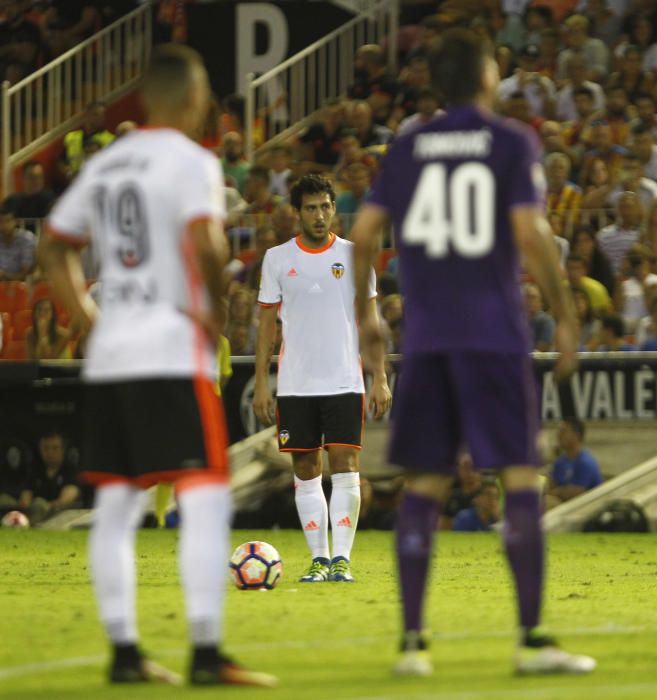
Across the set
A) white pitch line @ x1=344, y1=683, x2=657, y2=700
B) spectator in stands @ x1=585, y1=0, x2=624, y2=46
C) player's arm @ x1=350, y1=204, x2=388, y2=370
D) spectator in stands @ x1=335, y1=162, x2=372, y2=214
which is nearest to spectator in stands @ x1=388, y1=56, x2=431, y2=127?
spectator in stands @ x1=585, y1=0, x2=624, y2=46

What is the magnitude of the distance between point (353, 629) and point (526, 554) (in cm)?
181

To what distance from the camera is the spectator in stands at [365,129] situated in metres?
21.2

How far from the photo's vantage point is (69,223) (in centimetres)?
661

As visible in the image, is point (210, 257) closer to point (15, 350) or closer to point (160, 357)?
point (160, 357)

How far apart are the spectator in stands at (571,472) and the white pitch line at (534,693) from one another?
10.2 meters

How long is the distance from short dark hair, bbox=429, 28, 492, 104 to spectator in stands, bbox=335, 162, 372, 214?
40.4ft

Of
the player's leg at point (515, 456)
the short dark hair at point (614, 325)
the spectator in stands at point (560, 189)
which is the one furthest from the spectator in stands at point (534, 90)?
the player's leg at point (515, 456)

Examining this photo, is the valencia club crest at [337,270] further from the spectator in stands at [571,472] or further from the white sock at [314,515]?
the spectator in stands at [571,472]

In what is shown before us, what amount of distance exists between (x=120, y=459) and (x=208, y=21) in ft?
67.2

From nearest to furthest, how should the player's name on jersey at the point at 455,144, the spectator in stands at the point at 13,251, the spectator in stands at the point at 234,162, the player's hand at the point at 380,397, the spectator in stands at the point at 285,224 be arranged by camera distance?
the player's name on jersey at the point at 455,144
the player's hand at the point at 380,397
the spectator in stands at the point at 285,224
the spectator in stands at the point at 13,251
the spectator in stands at the point at 234,162

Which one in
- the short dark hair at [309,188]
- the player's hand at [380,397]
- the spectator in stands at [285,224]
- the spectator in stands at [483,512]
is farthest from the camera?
the spectator in stands at [285,224]

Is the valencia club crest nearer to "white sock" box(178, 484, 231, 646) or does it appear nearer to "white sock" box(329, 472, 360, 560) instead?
"white sock" box(329, 472, 360, 560)

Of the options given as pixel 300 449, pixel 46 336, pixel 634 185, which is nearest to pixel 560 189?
pixel 634 185

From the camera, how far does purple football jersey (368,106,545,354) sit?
21.9 ft
